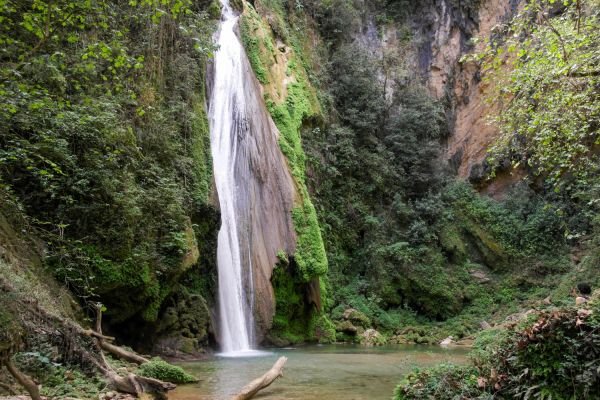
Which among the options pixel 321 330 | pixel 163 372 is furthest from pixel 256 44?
pixel 163 372

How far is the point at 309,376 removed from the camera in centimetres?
888

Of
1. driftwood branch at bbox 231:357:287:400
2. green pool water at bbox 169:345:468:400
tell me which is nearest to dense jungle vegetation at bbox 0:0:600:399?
green pool water at bbox 169:345:468:400

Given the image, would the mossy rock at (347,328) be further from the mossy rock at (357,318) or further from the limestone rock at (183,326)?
the limestone rock at (183,326)

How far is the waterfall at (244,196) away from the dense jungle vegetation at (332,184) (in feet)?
2.37

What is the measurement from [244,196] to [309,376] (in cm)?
816

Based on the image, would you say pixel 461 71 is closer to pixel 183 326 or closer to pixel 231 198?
pixel 231 198

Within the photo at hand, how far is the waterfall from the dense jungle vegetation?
0.72 metres

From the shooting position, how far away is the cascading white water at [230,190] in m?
14.0

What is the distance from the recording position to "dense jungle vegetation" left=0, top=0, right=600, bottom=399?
21.8 feet

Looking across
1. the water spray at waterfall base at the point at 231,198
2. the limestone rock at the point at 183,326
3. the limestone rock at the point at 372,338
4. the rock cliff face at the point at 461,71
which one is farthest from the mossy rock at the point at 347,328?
the rock cliff face at the point at 461,71

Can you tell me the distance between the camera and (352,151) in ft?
77.2

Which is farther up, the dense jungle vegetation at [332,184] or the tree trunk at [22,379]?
the dense jungle vegetation at [332,184]

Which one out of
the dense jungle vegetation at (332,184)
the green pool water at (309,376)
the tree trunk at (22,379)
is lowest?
the green pool water at (309,376)

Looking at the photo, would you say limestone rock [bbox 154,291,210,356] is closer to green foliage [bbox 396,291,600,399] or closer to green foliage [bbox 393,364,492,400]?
green foliage [bbox 393,364,492,400]
